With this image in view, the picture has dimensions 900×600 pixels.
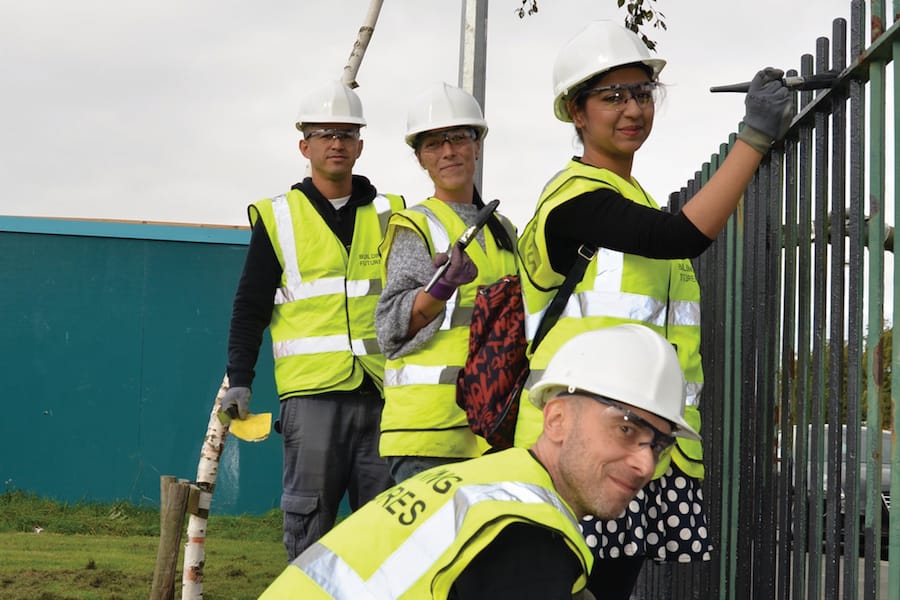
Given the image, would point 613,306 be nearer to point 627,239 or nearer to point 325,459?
point 627,239

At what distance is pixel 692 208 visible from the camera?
329 centimetres

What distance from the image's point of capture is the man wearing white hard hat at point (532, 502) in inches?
85.0

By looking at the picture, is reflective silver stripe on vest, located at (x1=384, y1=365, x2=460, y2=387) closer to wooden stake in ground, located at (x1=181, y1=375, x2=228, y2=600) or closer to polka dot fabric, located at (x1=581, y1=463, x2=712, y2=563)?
polka dot fabric, located at (x1=581, y1=463, x2=712, y2=563)

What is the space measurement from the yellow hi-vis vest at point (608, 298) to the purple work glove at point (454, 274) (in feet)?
1.70

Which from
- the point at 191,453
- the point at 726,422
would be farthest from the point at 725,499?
the point at 191,453

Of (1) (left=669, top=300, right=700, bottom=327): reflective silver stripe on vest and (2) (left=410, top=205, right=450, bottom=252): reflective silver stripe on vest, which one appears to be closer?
(1) (left=669, top=300, right=700, bottom=327): reflective silver stripe on vest

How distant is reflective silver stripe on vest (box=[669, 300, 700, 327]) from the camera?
3.61 meters

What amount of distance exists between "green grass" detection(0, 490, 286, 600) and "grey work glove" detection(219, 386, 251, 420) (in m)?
3.40

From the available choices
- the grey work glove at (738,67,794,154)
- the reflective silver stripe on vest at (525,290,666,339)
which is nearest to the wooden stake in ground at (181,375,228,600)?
the reflective silver stripe on vest at (525,290,666,339)

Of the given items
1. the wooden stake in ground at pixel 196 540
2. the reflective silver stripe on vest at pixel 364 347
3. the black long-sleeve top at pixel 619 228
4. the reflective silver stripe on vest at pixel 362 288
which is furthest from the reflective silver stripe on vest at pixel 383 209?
the black long-sleeve top at pixel 619 228

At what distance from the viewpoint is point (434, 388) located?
14.2 ft

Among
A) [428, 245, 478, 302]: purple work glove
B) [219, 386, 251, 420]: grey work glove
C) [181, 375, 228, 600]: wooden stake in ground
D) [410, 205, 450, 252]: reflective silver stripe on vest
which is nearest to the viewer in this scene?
[428, 245, 478, 302]: purple work glove

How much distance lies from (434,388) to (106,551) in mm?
7364

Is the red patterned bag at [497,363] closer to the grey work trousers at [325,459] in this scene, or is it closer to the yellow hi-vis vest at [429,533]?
the grey work trousers at [325,459]
